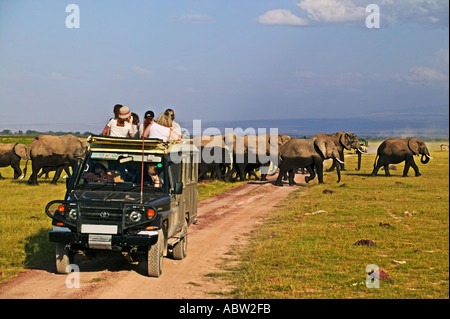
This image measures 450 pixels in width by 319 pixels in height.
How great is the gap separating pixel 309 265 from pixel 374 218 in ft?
26.3

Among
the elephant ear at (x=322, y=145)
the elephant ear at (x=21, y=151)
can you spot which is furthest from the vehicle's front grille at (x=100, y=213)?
the elephant ear at (x=21, y=151)

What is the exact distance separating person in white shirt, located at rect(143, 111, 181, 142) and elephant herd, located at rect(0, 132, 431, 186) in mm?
21478

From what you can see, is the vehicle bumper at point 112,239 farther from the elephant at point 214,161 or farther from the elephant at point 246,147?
the elephant at point 246,147

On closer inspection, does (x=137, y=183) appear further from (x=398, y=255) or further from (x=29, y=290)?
(x=398, y=255)

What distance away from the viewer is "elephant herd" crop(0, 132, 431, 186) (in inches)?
1384

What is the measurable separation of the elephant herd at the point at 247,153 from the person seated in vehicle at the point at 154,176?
22.7 meters

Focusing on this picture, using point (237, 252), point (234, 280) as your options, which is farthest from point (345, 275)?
point (237, 252)

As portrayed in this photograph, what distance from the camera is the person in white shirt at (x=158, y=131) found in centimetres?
1343

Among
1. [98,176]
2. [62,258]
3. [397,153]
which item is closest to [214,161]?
[397,153]

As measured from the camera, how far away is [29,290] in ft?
34.3

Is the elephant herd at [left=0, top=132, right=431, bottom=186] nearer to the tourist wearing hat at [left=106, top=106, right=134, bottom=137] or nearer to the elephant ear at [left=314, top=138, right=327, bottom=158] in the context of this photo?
the elephant ear at [left=314, top=138, right=327, bottom=158]

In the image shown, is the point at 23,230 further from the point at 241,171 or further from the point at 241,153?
the point at 241,153

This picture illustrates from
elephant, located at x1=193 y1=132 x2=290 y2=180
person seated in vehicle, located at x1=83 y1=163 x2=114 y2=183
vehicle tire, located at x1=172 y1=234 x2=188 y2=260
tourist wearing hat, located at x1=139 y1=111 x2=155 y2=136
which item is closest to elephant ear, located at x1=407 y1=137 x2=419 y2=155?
elephant, located at x1=193 y1=132 x2=290 y2=180

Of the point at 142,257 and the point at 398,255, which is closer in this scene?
the point at 142,257
